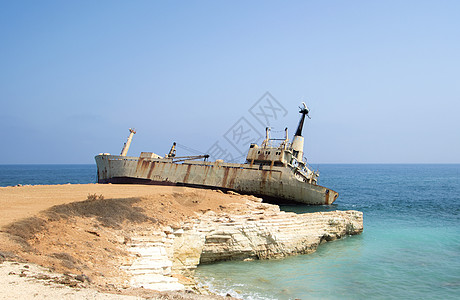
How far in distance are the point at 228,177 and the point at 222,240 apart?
17681 millimetres

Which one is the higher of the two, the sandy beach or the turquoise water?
the sandy beach

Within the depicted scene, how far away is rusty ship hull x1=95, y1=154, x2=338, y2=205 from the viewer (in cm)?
2873

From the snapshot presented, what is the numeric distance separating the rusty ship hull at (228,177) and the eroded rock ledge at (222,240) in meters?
11.3

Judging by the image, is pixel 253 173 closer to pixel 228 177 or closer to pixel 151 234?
pixel 228 177

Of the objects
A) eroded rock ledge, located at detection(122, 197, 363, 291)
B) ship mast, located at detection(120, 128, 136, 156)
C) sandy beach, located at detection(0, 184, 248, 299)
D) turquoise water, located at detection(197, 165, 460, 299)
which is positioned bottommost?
turquoise water, located at detection(197, 165, 460, 299)

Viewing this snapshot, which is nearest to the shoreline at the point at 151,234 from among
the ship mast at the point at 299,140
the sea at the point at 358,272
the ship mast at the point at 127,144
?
the sea at the point at 358,272

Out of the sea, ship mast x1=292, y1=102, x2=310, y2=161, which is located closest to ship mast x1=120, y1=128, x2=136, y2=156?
ship mast x1=292, y1=102, x2=310, y2=161

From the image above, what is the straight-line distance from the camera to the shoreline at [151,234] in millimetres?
8039

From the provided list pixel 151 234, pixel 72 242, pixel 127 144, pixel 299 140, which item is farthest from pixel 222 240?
pixel 127 144

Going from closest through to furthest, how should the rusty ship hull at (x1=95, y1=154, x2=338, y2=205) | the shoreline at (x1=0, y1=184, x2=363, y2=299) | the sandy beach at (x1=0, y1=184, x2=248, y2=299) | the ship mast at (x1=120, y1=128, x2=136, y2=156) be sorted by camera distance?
1. the sandy beach at (x1=0, y1=184, x2=248, y2=299)
2. the shoreline at (x1=0, y1=184, x2=363, y2=299)
3. the rusty ship hull at (x1=95, y1=154, x2=338, y2=205)
4. the ship mast at (x1=120, y1=128, x2=136, y2=156)

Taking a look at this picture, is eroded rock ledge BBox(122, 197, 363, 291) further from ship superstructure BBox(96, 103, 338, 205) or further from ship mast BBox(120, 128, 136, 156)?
ship mast BBox(120, 128, 136, 156)

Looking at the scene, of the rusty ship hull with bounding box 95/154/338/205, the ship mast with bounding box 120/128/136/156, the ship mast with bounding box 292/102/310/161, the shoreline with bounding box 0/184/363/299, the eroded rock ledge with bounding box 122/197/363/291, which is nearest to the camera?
the shoreline with bounding box 0/184/363/299

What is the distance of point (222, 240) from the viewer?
13039 millimetres

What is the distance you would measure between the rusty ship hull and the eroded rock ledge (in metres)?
11.3
